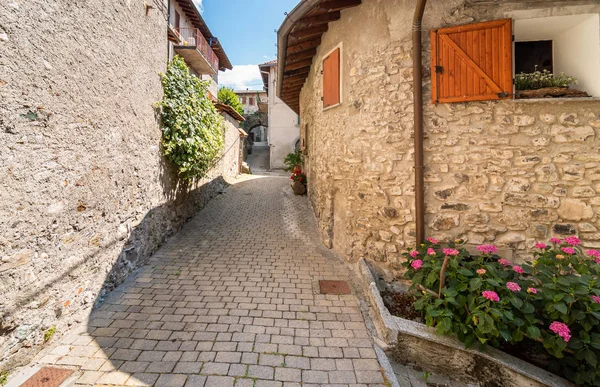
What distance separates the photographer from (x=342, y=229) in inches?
217

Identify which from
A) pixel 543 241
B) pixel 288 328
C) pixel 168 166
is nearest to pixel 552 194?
pixel 543 241

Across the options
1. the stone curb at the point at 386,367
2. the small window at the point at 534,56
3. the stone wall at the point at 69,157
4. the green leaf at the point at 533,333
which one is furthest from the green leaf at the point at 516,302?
the stone wall at the point at 69,157

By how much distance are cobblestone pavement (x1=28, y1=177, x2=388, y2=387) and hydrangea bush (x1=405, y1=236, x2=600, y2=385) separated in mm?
1003

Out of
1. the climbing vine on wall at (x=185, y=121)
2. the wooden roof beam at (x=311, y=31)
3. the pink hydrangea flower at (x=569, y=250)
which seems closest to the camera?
the pink hydrangea flower at (x=569, y=250)

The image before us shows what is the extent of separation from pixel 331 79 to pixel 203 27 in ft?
44.2

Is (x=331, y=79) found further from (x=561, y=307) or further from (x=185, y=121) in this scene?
(x=561, y=307)

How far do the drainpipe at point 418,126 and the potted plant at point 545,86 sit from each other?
129cm

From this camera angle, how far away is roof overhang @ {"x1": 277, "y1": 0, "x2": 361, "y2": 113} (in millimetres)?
4682

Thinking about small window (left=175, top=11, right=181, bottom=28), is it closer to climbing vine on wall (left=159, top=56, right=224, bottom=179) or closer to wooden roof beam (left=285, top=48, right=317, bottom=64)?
climbing vine on wall (left=159, top=56, right=224, bottom=179)

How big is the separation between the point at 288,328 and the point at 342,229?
247 centimetres

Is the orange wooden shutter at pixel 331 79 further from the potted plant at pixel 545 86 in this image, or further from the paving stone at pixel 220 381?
the paving stone at pixel 220 381

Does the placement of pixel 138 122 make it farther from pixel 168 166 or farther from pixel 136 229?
pixel 136 229

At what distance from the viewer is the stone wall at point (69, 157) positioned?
8.82ft

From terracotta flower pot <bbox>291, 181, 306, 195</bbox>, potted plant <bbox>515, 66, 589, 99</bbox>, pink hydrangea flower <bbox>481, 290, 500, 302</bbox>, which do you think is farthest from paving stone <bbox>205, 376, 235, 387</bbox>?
terracotta flower pot <bbox>291, 181, 306, 195</bbox>
